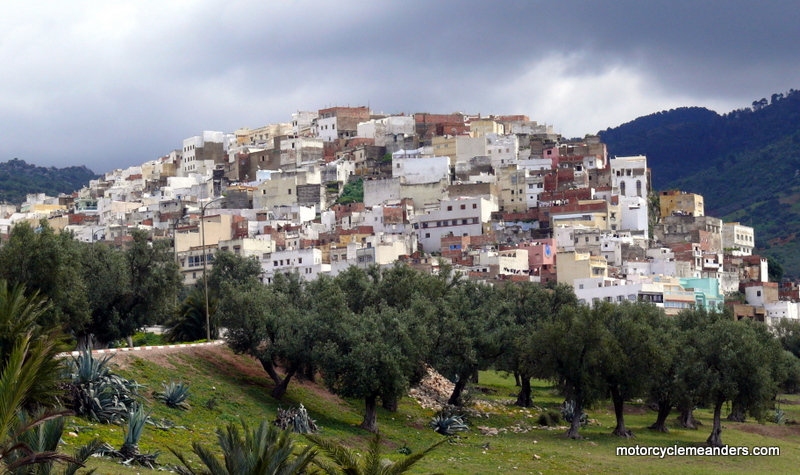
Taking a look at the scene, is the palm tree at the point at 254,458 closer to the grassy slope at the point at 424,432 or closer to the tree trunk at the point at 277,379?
the grassy slope at the point at 424,432

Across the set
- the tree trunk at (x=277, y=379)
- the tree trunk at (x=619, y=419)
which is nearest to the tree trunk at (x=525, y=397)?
the tree trunk at (x=619, y=419)

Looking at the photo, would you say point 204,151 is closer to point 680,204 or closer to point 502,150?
point 502,150

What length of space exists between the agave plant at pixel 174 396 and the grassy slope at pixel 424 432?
0.36 m

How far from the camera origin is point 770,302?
307ft

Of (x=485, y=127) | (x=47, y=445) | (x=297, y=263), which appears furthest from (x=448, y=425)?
(x=485, y=127)

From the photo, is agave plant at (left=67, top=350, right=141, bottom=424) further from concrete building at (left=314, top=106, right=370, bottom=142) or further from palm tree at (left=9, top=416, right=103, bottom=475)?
concrete building at (left=314, top=106, right=370, bottom=142)

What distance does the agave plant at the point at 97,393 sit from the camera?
96.5 ft

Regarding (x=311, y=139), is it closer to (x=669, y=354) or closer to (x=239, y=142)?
(x=239, y=142)

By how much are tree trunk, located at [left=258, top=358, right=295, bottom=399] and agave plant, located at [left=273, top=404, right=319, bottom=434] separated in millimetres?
3549

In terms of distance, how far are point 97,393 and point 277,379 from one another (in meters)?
13.1

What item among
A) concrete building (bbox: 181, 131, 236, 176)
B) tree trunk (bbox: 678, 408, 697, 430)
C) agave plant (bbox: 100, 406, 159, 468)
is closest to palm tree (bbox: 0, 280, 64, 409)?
agave plant (bbox: 100, 406, 159, 468)

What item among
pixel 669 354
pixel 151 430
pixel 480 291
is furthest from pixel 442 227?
pixel 151 430

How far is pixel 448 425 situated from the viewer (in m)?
42.8

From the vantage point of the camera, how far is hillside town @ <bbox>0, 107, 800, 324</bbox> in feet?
302
